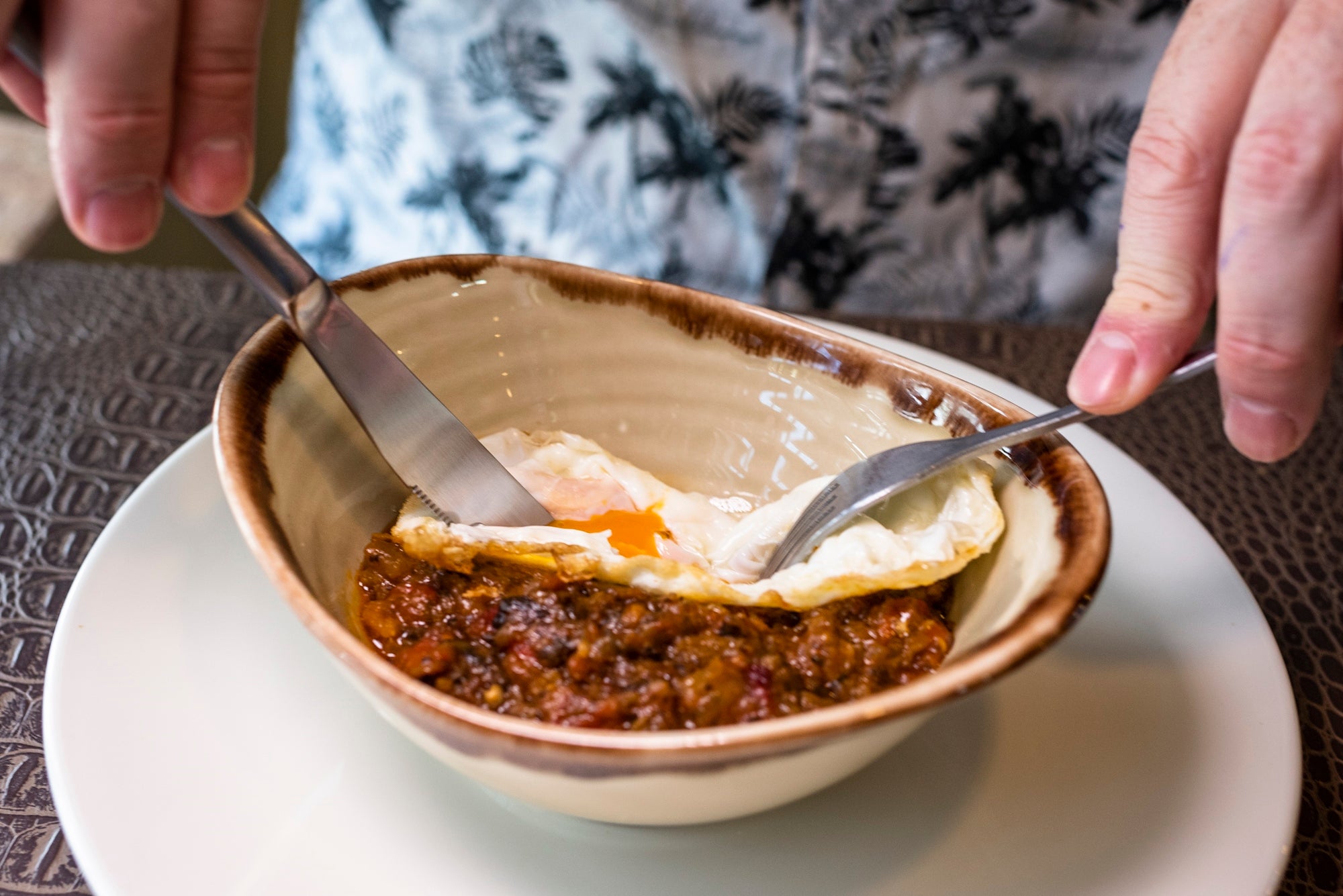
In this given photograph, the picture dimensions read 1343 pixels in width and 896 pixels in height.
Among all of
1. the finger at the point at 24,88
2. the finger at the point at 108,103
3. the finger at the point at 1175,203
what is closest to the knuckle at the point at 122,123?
the finger at the point at 108,103

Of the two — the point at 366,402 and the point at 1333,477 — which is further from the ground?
the point at 366,402

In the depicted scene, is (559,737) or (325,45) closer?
(559,737)

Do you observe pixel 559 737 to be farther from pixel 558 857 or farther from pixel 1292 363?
pixel 1292 363

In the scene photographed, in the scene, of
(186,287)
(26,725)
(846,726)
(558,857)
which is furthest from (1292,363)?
(186,287)

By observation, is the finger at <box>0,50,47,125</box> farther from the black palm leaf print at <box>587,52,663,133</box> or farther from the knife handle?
the black palm leaf print at <box>587,52,663,133</box>

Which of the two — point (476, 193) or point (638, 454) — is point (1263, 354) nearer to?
point (638, 454)

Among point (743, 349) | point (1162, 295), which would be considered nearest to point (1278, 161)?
point (1162, 295)

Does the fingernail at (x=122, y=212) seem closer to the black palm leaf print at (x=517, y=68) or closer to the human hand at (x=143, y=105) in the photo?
the human hand at (x=143, y=105)
